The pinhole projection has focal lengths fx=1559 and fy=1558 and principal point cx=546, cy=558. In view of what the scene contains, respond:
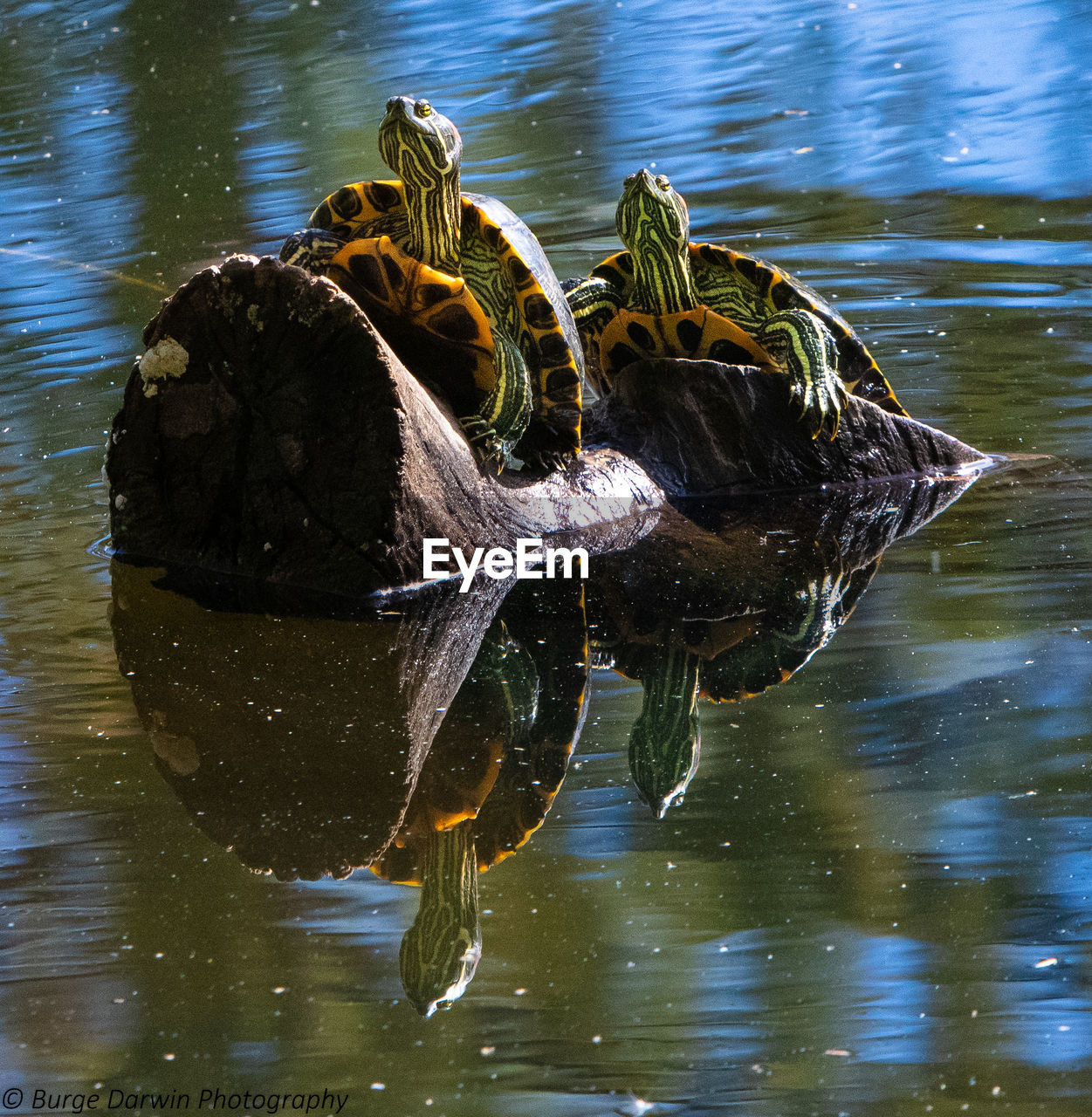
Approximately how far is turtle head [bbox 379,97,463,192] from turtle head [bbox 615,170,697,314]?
0.48m

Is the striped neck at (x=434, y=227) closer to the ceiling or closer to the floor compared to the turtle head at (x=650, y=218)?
closer to the ceiling

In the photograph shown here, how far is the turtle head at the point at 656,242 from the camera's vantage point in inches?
123

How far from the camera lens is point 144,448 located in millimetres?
2705

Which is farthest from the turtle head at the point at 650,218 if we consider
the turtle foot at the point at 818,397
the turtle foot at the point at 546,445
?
the turtle foot at the point at 546,445

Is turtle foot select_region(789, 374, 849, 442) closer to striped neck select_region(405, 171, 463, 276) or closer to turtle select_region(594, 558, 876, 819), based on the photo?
turtle select_region(594, 558, 876, 819)

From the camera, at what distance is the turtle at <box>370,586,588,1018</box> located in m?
1.45

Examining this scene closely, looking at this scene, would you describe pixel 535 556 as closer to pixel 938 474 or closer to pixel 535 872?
pixel 938 474

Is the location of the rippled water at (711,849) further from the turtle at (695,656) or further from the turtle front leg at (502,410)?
the turtle front leg at (502,410)

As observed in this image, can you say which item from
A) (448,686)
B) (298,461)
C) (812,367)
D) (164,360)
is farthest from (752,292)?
(448,686)

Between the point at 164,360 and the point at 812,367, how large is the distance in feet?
4.13

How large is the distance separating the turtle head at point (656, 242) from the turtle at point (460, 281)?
0.93 feet

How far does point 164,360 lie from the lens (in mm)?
2637

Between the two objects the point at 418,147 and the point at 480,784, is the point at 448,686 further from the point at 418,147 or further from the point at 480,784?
Result: the point at 418,147

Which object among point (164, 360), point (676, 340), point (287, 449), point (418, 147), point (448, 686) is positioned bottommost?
point (676, 340)
